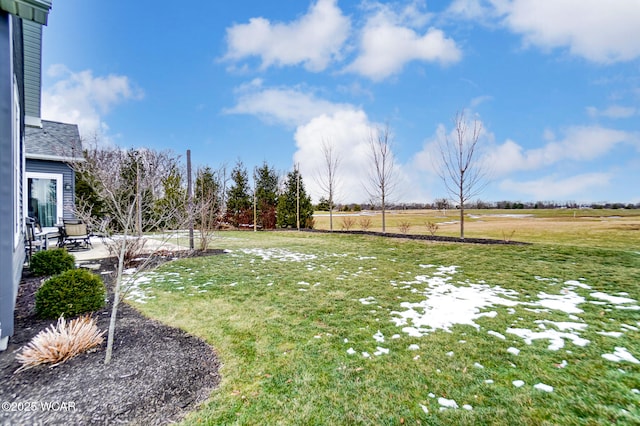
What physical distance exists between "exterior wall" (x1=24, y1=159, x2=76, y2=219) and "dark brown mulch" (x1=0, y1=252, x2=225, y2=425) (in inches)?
453

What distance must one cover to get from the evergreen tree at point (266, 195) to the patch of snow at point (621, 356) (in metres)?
19.1

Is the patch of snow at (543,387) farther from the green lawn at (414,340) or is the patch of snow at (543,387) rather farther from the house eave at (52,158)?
the house eave at (52,158)

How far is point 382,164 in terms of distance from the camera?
14.2 metres

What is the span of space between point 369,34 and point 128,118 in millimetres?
15824

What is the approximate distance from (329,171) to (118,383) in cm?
1621

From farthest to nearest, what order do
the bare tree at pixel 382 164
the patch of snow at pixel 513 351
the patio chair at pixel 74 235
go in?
the bare tree at pixel 382 164 < the patio chair at pixel 74 235 < the patch of snow at pixel 513 351

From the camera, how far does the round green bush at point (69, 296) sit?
12.4 feet

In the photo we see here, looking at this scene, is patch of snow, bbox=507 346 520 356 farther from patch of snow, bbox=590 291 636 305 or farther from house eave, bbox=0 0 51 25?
house eave, bbox=0 0 51 25

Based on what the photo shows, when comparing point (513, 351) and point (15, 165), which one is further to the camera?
point (15, 165)

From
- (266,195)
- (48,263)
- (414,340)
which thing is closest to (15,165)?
(48,263)

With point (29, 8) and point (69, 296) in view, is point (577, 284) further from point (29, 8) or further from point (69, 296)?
point (29, 8)

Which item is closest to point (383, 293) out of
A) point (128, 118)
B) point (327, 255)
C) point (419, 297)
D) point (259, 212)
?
point (419, 297)

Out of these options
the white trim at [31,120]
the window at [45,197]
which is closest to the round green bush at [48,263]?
the white trim at [31,120]

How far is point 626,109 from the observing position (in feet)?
37.6
